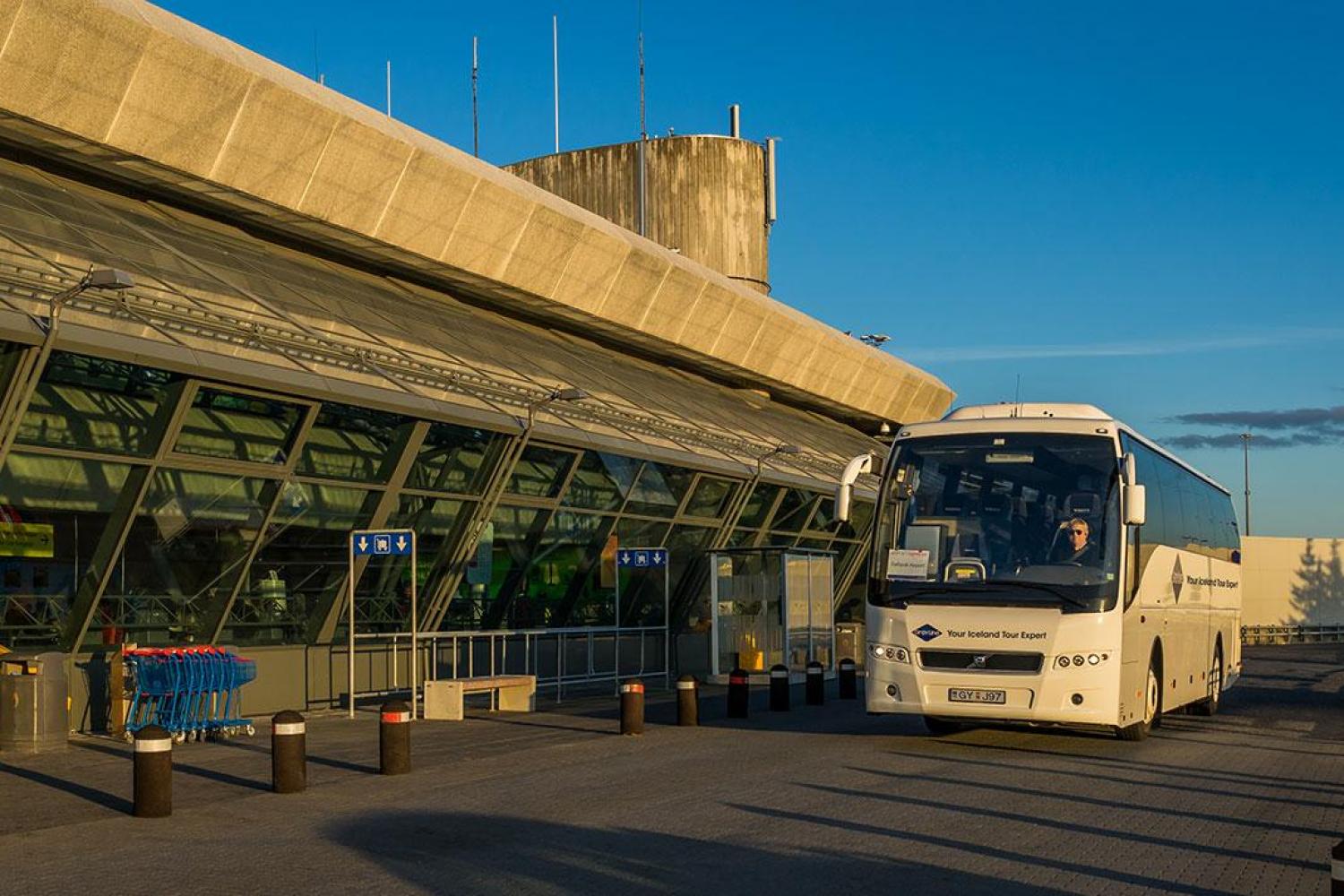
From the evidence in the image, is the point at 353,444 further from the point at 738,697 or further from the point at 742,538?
the point at 742,538

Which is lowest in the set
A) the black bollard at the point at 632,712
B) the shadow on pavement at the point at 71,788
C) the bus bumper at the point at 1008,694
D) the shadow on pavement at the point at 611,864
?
the shadow on pavement at the point at 71,788

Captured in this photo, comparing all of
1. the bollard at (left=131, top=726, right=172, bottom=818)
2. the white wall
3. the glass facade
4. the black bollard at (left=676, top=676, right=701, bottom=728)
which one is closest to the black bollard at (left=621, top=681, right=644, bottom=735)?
the black bollard at (left=676, top=676, right=701, bottom=728)

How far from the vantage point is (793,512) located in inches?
1507

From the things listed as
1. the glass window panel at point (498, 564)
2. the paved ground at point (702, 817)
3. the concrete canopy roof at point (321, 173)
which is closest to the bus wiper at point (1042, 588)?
the paved ground at point (702, 817)

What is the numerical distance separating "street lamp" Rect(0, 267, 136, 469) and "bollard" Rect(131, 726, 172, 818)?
543 centimetres

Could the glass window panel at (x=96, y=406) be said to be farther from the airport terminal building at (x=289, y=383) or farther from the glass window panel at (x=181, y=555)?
the glass window panel at (x=181, y=555)

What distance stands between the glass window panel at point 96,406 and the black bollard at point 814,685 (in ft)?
37.0

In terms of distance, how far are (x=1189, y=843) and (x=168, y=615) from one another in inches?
539

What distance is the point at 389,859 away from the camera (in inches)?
414

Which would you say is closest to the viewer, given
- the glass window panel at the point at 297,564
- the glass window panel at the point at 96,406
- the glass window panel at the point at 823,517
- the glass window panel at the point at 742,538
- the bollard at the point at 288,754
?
the bollard at the point at 288,754

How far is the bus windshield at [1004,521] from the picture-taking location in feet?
56.3

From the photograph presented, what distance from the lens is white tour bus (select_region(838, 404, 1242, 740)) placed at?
17000 millimetres

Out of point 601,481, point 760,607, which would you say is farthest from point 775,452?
point 601,481

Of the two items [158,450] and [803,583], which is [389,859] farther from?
[803,583]
